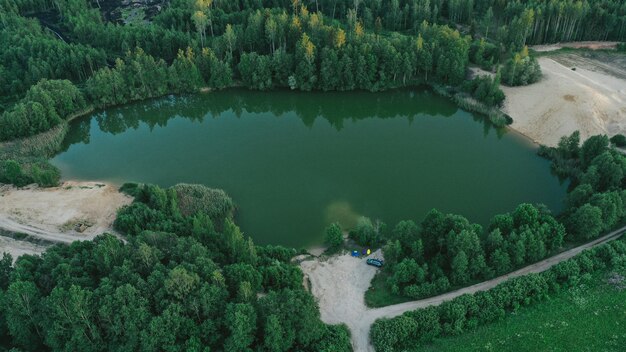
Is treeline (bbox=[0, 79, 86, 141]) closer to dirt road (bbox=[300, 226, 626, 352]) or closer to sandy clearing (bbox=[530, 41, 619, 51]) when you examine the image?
dirt road (bbox=[300, 226, 626, 352])

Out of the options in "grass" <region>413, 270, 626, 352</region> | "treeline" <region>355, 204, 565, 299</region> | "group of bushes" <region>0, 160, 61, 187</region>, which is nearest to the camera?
"grass" <region>413, 270, 626, 352</region>

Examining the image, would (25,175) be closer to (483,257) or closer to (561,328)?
(483,257)

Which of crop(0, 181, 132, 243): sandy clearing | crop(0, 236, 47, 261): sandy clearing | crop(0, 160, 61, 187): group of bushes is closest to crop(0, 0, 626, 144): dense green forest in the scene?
crop(0, 160, 61, 187): group of bushes

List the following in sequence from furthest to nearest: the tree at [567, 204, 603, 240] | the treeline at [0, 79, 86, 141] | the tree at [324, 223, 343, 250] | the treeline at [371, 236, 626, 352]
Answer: the treeline at [0, 79, 86, 141] → the tree at [324, 223, 343, 250] → the tree at [567, 204, 603, 240] → the treeline at [371, 236, 626, 352]

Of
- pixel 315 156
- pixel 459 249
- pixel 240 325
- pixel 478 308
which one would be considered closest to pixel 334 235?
pixel 459 249

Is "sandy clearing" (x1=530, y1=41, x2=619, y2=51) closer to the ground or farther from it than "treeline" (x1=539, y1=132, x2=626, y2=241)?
farther from it

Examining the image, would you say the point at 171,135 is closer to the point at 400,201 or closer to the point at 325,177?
the point at 325,177

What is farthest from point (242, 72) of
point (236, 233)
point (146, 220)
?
point (236, 233)
